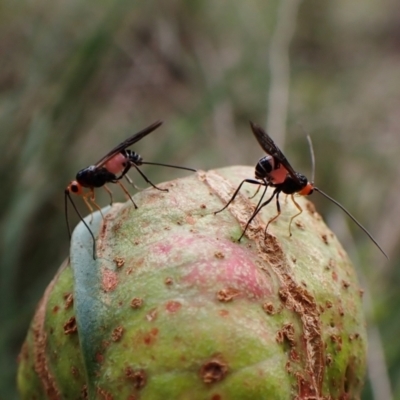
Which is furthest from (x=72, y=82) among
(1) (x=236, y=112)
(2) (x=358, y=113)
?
(2) (x=358, y=113)

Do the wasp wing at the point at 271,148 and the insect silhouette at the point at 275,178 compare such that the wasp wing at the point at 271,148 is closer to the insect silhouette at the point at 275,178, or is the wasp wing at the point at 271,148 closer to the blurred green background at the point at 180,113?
the insect silhouette at the point at 275,178

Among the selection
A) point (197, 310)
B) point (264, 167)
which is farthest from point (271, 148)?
point (197, 310)

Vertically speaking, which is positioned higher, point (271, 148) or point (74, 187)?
point (74, 187)

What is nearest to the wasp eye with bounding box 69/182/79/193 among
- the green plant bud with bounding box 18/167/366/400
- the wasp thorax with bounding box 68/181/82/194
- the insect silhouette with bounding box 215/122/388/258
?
the wasp thorax with bounding box 68/181/82/194

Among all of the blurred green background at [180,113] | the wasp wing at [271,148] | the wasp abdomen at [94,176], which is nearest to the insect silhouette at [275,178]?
the wasp wing at [271,148]

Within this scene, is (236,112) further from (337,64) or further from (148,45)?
(337,64)

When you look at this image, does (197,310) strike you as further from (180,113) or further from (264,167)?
(180,113)

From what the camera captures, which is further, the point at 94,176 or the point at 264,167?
the point at 94,176
